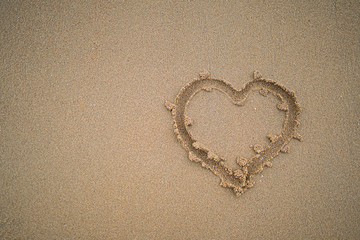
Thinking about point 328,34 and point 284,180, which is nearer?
point 284,180

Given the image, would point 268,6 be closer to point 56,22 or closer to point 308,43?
point 308,43

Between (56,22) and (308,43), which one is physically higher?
(308,43)

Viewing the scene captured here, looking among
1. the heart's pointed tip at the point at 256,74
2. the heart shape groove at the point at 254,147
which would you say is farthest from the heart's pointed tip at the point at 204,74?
the heart's pointed tip at the point at 256,74

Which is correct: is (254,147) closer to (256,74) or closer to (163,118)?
(256,74)

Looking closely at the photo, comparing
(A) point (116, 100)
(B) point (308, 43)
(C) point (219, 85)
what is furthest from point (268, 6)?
(A) point (116, 100)

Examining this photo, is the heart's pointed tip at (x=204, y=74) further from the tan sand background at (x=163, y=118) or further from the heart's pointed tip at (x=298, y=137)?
the heart's pointed tip at (x=298, y=137)

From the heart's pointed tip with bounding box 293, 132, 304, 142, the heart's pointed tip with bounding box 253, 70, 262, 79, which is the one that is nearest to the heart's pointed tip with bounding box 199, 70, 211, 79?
the heart's pointed tip with bounding box 253, 70, 262, 79

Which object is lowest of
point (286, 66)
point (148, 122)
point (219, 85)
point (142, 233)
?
point (142, 233)
